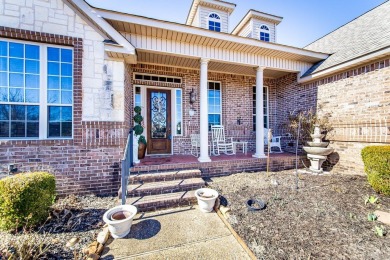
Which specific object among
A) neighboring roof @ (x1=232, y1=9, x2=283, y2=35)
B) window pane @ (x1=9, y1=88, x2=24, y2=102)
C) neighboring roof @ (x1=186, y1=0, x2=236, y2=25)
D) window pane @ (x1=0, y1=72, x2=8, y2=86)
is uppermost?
neighboring roof @ (x1=186, y1=0, x2=236, y2=25)

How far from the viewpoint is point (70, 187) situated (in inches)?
144

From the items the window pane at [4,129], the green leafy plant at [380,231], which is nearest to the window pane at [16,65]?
the window pane at [4,129]

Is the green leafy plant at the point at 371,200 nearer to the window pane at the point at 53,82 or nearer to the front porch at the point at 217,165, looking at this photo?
the front porch at the point at 217,165

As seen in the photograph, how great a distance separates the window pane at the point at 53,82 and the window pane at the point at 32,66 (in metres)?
0.25

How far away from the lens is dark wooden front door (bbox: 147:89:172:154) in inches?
230

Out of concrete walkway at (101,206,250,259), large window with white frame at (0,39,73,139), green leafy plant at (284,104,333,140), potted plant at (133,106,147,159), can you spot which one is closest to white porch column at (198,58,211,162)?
potted plant at (133,106,147,159)

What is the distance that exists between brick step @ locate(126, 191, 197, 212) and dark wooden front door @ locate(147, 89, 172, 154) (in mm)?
2628

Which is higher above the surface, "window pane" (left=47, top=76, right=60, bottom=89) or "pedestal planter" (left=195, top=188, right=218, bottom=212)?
"window pane" (left=47, top=76, right=60, bottom=89)

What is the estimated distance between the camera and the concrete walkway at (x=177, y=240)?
6.95ft

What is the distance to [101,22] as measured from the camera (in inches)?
143

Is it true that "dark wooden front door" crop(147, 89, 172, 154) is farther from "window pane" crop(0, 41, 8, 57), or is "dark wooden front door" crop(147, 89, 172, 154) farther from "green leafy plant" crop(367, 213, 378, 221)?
"green leafy plant" crop(367, 213, 378, 221)

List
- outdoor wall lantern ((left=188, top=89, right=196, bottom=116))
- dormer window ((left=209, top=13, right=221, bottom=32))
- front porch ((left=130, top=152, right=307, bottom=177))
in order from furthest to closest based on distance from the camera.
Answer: dormer window ((left=209, top=13, right=221, bottom=32)), outdoor wall lantern ((left=188, top=89, right=196, bottom=116)), front porch ((left=130, top=152, right=307, bottom=177))

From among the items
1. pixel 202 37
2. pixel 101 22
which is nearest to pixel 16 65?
pixel 101 22

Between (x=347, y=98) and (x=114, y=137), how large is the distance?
6630 millimetres
